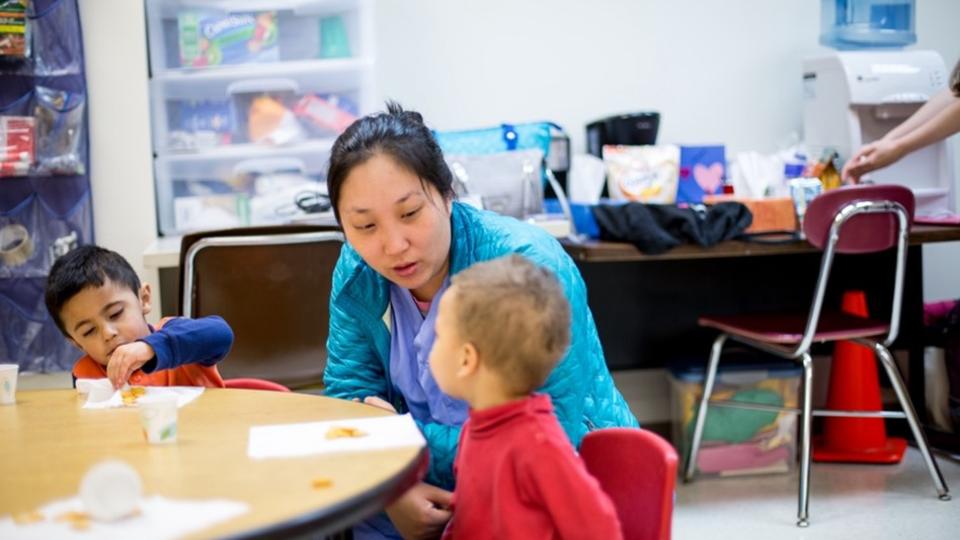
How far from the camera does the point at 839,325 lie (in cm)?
Answer: 345

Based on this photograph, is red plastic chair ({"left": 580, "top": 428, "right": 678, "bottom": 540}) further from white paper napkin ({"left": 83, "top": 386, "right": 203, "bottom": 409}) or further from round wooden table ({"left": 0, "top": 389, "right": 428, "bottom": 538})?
white paper napkin ({"left": 83, "top": 386, "right": 203, "bottom": 409})

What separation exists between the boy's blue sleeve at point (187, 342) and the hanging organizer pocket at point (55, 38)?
1666 millimetres

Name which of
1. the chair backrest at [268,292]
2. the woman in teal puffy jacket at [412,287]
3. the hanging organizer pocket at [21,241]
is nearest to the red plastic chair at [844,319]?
the chair backrest at [268,292]

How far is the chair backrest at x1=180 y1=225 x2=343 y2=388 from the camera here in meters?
Answer: 2.75

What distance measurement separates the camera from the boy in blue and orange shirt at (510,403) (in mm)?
1294

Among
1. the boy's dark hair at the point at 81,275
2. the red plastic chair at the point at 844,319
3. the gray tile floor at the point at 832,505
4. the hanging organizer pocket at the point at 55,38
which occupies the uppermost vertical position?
the hanging organizer pocket at the point at 55,38

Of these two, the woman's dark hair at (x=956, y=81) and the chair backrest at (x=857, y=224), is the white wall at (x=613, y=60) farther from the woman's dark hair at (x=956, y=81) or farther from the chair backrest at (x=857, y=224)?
the woman's dark hair at (x=956, y=81)

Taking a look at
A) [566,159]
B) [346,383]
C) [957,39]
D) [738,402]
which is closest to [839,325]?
[738,402]

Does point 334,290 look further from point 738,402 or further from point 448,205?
point 738,402

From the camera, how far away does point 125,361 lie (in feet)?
5.87

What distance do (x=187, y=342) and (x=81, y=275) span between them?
Result: 288mm

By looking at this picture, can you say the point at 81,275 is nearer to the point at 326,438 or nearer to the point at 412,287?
the point at 412,287

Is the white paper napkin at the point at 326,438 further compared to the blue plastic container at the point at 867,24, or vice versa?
the blue plastic container at the point at 867,24

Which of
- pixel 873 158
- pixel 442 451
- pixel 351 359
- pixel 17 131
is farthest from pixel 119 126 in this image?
pixel 873 158
